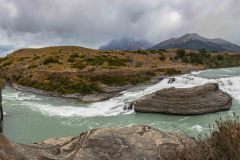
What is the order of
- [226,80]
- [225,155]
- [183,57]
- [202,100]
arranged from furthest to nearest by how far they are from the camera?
[183,57]
[226,80]
[202,100]
[225,155]

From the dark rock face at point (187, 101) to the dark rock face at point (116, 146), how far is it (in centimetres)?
2731

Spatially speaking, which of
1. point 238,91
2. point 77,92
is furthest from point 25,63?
point 238,91

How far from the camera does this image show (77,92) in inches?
2277

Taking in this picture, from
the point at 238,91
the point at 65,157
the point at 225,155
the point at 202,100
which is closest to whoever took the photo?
the point at 225,155

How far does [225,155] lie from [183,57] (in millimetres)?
96617

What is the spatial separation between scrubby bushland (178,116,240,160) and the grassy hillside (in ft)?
166

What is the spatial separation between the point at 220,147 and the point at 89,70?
65.3 meters

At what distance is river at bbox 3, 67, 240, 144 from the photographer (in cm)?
3139

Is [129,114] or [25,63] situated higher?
[25,63]

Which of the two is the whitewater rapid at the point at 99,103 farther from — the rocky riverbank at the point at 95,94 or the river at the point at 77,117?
the rocky riverbank at the point at 95,94

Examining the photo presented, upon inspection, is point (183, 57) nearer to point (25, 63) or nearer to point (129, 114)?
point (25, 63)

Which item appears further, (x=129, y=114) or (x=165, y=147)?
(x=129, y=114)

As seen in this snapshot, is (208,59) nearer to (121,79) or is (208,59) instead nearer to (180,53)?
(180,53)

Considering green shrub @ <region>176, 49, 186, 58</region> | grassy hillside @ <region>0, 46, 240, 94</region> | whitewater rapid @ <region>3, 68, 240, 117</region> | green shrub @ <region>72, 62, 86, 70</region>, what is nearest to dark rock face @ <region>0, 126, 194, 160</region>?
whitewater rapid @ <region>3, 68, 240, 117</region>
